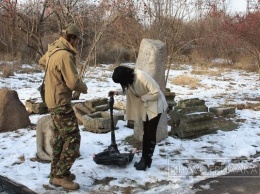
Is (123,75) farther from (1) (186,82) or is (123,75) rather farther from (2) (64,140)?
(1) (186,82)

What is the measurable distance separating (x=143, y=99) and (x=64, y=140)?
1134 mm

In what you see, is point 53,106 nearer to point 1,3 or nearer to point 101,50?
point 1,3

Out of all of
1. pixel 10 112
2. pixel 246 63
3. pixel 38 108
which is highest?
pixel 246 63

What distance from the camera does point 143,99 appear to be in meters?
4.41

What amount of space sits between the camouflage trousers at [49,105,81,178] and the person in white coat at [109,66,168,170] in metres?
0.80

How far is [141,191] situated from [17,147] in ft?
7.90

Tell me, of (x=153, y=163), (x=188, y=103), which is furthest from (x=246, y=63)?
(x=153, y=163)

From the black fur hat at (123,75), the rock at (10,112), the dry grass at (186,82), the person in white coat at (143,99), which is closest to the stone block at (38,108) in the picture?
the rock at (10,112)

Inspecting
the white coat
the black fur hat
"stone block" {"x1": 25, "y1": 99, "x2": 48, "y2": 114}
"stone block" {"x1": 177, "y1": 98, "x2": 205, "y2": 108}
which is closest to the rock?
"stone block" {"x1": 25, "y1": 99, "x2": 48, "y2": 114}

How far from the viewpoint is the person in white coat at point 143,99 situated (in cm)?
432

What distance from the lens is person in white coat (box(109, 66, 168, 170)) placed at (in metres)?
4.32

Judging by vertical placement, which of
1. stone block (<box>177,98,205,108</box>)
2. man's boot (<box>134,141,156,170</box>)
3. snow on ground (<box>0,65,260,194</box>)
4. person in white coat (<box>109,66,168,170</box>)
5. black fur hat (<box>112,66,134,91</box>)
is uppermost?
black fur hat (<box>112,66,134,91</box>)

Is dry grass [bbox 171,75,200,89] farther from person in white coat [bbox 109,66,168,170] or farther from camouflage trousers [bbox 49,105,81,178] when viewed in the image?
camouflage trousers [bbox 49,105,81,178]

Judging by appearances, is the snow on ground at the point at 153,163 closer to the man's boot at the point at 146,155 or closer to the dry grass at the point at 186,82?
the man's boot at the point at 146,155
